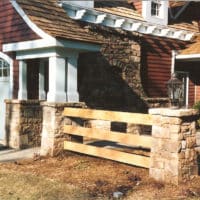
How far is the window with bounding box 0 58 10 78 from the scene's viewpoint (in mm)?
11633

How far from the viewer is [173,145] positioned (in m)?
6.43

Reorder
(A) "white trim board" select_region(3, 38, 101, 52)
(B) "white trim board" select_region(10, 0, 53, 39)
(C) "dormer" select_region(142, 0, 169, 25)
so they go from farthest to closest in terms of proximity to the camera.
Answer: (C) "dormer" select_region(142, 0, 169, 25), (B) "white trim board" select_region(10, 0, 53, 39), (A) "white trim board" select_region(3, 38, 101, 52)

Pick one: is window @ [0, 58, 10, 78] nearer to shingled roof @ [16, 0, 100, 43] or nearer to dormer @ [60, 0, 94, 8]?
shingled roof @ [16, 0, 100, 43]

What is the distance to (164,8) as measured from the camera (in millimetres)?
15688

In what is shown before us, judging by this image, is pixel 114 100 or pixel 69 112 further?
pixel 114 100

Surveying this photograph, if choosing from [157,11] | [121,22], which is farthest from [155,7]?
→ [121,22]

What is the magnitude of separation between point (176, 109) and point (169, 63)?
29.8 feet

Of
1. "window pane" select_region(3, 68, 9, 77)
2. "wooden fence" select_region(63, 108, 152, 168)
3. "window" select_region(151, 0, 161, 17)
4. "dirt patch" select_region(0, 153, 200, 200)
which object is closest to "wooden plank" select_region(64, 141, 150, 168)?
"wooden fence" select_region(63, 108, 152, 168)

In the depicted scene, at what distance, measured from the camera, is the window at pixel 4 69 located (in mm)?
11633

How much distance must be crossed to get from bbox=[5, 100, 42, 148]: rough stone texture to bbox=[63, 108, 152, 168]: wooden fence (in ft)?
6.26

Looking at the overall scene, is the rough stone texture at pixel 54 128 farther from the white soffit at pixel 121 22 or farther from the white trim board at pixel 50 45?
the white soffit at pixel 121 22

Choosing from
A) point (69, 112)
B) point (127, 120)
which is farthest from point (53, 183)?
point (69, 112)

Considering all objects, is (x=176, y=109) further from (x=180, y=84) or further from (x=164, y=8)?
(x=164, y=8)

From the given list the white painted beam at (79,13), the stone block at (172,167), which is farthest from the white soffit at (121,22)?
the stone block at (172,167)
